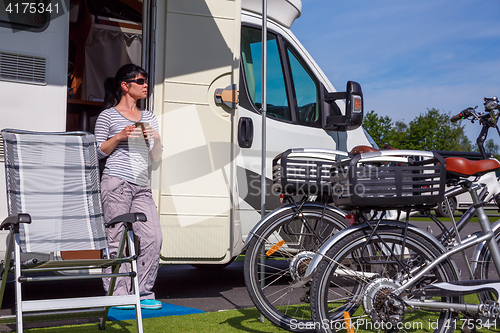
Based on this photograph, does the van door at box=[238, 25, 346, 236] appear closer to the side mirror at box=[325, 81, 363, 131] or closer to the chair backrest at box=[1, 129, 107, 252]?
the side mirror at box=[325, 81, 363, 131]

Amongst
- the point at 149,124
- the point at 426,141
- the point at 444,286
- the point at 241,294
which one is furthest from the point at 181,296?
the point at 426,141

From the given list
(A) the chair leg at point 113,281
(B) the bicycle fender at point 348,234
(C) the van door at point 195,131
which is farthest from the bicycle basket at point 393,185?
(C) the van door at point 195,131

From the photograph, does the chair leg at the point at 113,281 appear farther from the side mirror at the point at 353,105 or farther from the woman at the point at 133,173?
the side mirror at the point at 353,105

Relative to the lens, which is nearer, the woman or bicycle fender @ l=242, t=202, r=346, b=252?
bicycle fender @ l=242, t=202, r=346, b=252

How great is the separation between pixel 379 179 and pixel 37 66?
2.63m

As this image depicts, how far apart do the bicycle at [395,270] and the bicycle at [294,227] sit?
57 centimetres

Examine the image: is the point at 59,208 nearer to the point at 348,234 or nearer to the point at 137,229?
the point at 137,229

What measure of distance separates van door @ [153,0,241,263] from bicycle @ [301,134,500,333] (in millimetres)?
1499

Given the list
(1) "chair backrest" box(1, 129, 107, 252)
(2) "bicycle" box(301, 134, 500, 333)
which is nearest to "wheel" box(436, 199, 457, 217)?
(2) "bicycle" box(301, 134, 500, 333)

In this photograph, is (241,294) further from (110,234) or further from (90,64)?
(90,64)

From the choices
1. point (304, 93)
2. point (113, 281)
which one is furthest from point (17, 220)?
point (304, 93)

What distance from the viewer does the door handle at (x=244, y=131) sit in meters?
4.34

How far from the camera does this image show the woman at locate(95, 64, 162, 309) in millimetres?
3830

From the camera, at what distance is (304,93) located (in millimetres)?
5043
